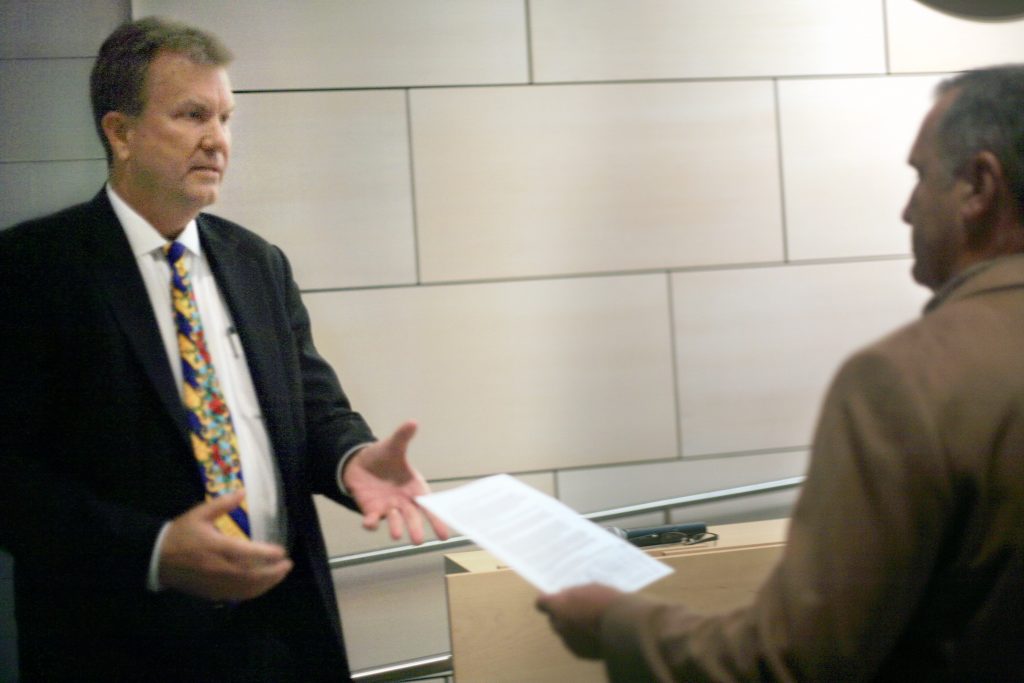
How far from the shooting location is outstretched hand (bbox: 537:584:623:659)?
1.18 meters

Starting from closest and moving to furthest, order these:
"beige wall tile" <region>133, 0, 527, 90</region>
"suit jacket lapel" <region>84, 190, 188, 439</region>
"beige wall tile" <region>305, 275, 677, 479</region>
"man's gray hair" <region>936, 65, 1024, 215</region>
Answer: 1. "man's gray hair" <region>936, 65, 1024, 215</region>
2. "suit jacket lapel" <region>84, 190, 188, 439</region>
3. "beige wall tile" <region>133, 0, 527, 90</region>
4. "beige wall tile" <region>305, 275, 677, 479</region>

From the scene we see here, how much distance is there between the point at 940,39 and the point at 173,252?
7.54ft

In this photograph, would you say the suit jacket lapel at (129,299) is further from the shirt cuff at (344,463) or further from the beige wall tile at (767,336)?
the beige wall tile at (767,336)

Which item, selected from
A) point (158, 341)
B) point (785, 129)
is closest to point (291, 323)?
point (158, 341)

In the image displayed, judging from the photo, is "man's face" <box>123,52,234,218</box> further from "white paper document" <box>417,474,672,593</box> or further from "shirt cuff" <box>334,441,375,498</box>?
"white paper document" <box>417,474,672,593</box>

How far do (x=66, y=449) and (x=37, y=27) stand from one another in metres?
1.34

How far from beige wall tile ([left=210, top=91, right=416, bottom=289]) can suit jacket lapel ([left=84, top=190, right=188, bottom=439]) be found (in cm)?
96

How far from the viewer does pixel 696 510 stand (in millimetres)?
2930

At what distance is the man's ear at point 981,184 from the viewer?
1.09 metres

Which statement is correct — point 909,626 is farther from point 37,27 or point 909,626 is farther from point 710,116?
point 37,27

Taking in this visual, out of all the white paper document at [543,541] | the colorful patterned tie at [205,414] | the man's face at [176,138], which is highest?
the man's face at [176,138]

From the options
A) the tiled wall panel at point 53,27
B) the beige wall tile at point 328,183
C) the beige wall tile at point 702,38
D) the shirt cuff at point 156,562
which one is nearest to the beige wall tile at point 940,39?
the beige wall tile at point 702,38

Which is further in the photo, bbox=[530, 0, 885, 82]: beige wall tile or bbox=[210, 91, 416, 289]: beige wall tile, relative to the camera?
bbox=[530, 0, 885, 82]: beige wall tile

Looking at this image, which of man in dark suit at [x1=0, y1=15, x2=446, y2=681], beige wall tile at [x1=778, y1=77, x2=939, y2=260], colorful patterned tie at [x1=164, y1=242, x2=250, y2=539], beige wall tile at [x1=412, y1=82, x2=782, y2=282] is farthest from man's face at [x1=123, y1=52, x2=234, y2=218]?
beige wall tile at [x1=778, y1=77, x2=939, y2=260]
